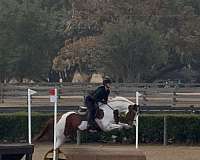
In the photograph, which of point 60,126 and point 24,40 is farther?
point 24,40

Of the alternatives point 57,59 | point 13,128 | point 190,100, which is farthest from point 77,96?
point 13,128

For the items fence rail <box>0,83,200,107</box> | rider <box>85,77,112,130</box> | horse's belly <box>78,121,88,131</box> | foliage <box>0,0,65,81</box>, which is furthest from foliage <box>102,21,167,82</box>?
rider <box>85,77,112,130</box>

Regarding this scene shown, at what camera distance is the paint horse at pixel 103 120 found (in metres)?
19.3

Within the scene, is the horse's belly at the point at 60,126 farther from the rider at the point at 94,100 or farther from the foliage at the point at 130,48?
the foliage at the point at 130,48

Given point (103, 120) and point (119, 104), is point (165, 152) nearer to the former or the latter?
point (119, 104)

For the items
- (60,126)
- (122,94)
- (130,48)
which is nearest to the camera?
(60,126)

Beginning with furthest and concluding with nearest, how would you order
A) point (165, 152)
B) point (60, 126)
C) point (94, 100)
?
point (165, 152) < point (60, 126) < point (94, 100)

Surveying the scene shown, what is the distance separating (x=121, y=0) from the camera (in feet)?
184

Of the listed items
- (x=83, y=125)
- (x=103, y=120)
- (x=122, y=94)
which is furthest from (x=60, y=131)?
(x=122, y=94)

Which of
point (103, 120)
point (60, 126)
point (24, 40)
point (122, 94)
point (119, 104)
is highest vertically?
point (24, 40)

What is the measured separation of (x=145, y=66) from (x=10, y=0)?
12499mm

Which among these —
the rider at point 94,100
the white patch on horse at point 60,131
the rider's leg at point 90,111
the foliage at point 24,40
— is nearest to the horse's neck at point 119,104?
the rider at point 94,100

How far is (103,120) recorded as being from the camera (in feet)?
63.4

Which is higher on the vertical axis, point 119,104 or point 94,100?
point 94,100
